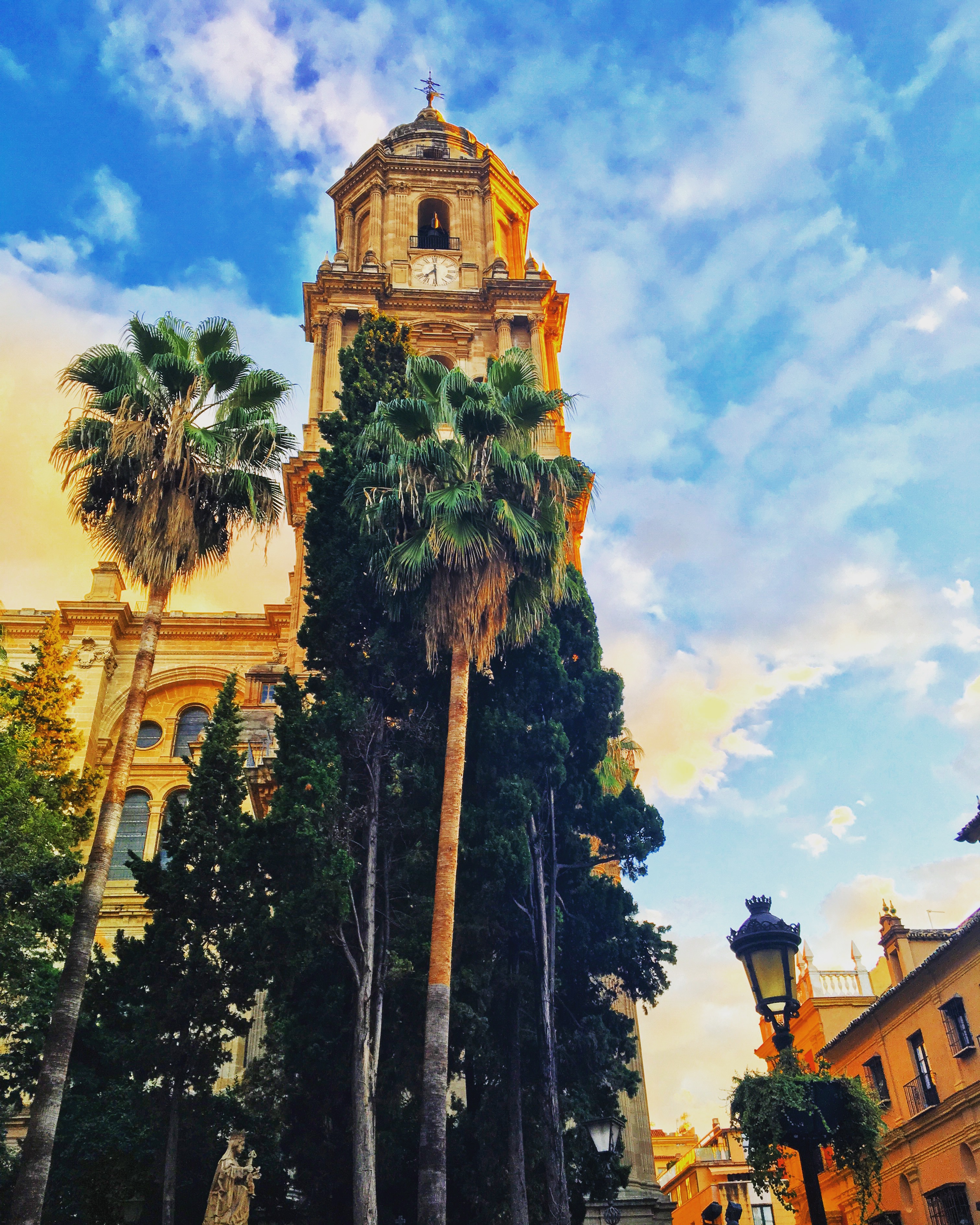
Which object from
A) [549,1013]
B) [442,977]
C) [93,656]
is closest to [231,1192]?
[442,977]

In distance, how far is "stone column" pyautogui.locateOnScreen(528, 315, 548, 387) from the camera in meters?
38.0

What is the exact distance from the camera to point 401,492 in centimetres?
1795

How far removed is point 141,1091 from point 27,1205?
598cm

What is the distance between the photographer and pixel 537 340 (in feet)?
128

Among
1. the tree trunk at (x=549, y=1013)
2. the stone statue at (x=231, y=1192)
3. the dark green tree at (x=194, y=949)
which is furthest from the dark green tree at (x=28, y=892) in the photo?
the tree trunk at (x=549, y=1013)

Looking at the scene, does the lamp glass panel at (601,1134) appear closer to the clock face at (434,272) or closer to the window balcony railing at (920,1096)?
the window balcony railing at (920,1096)

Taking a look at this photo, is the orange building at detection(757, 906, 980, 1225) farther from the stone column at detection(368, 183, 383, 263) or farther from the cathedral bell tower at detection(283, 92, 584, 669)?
the stone column at detection(368, 183, 383, 263)

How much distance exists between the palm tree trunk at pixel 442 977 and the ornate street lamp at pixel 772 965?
263 inches

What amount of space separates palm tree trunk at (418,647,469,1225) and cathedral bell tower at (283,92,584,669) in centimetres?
1580

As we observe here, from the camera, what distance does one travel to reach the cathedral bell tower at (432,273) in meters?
36.9

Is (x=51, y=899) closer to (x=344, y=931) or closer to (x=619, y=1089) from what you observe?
(x=344, y=931)

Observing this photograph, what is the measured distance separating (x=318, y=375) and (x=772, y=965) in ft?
103

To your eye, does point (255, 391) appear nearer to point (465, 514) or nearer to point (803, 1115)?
point (465, 514)

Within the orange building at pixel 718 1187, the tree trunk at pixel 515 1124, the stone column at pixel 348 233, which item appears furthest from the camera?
the orange building at pixel 718 1187
